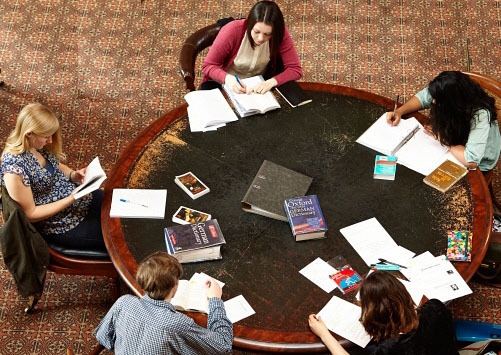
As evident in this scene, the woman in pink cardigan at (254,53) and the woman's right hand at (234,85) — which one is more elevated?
the woman in pink cardigan at (254,53)

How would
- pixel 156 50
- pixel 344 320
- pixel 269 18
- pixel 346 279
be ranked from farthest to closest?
pixel 156 50, pixel 269 18, pixel 346 279, pixel 344 320

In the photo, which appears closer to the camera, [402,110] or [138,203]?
[138,203]

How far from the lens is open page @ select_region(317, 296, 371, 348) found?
290 centimetres

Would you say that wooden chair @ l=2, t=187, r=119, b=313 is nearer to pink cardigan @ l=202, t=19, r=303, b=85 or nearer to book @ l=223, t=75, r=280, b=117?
book @ l=223, t=75, r=280, b=117

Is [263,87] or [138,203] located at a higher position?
[263,87]

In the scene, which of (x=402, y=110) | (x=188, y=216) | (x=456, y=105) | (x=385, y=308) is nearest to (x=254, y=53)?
(x=402, y=110)

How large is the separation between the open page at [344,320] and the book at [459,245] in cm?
55


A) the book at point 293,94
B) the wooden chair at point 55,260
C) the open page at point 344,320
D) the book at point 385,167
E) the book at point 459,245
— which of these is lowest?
the wooden chair at point 55,260

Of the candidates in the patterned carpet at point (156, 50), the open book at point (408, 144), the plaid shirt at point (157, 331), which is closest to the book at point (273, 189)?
the open book at point (408, 144)

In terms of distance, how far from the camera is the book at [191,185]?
3439 millimetres

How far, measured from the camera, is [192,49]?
13.9 ft

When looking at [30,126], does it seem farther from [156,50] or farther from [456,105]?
[156,50]

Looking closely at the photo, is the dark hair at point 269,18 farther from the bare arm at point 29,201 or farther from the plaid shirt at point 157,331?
the plaid shirt at point 157,331

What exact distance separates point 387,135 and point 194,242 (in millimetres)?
1304
